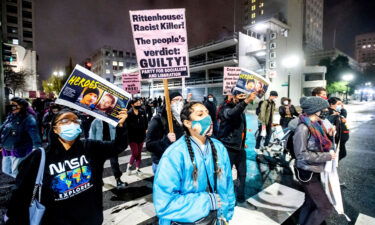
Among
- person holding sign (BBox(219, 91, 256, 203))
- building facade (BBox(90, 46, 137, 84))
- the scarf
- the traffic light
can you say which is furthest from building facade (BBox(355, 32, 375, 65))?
the traffic light

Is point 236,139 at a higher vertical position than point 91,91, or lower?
lower

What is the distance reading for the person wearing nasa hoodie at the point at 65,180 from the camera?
5.63 feet

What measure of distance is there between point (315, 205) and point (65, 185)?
3.07 metres

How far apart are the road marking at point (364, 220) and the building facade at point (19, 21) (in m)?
81.6

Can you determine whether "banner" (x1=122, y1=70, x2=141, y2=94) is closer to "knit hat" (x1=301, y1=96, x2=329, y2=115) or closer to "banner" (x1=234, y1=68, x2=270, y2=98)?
"banner" (x1=234, y1=68, x2=270, y2=98)

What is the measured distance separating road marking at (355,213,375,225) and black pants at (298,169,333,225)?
3.44 ft

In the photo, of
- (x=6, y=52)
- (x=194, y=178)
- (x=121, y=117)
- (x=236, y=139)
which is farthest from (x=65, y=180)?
(x=6, y=52)

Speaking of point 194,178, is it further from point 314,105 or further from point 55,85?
point 55,85

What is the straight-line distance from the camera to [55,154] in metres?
1.94

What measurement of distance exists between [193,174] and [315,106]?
7.09 feet

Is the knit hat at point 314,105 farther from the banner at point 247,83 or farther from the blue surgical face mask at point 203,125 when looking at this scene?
the blue surgical face mask at point 203,125

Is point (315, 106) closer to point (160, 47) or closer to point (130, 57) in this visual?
point (160, 47)

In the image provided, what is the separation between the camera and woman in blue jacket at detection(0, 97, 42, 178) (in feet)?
13.2

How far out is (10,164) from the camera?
4230 mm
